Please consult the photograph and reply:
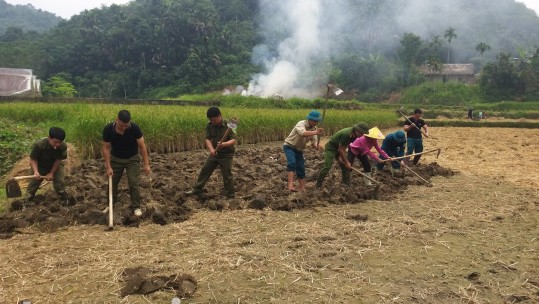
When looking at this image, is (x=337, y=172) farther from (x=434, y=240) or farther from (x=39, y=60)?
(x=39, y=60)

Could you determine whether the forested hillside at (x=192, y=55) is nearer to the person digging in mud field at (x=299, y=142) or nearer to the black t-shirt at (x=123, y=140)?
the person digging in mud field at (x=299, y=142)

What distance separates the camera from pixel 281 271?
13.2ft

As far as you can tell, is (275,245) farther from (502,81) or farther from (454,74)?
(454,74)

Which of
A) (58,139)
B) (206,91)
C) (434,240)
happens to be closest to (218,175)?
(58,139)

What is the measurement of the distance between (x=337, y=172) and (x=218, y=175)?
2620 millimetres

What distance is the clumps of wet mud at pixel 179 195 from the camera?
215 inches

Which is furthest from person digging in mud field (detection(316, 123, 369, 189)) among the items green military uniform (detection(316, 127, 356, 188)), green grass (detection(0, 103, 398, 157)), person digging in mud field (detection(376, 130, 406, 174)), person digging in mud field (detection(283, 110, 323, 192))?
green grass (detection(0, 103, 398, 157))

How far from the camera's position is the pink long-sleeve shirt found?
757cm

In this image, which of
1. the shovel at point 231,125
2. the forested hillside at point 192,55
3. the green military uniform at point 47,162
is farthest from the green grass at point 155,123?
the forested hillside at point 192,55

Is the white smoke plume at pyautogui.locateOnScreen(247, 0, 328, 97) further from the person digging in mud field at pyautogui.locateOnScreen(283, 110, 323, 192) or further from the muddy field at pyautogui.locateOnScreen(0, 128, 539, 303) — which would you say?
the muddy field at pyautogui.locateOnScreen(0, 128, 539, 303)

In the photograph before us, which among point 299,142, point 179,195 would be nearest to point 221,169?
point 179,195

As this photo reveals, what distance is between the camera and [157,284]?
11.9 feet

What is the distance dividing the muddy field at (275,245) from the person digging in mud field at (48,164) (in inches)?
8.7

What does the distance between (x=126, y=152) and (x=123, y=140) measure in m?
0.18
